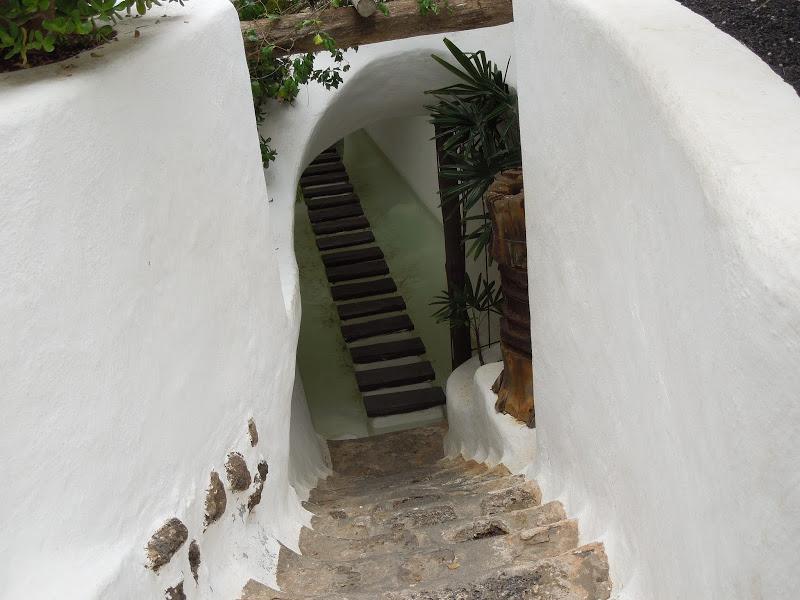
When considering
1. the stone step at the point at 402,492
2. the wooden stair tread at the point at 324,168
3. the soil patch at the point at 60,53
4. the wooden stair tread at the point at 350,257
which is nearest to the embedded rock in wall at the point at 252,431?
the stone step at the point at 402,492

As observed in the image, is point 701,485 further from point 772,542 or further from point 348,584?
point 348,584

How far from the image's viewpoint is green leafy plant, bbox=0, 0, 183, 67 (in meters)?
1.96

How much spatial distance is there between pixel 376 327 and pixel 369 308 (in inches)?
13.4

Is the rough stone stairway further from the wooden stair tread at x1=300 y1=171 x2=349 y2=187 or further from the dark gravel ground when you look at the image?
the wooden stair tread at x1=300 y1=171 x2=349 y2=187

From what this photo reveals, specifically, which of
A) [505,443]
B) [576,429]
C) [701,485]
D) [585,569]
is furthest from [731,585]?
[505,443]

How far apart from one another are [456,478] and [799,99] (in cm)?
337

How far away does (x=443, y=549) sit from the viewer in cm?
303

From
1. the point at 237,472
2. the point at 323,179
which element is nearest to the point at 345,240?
the point at 323,179

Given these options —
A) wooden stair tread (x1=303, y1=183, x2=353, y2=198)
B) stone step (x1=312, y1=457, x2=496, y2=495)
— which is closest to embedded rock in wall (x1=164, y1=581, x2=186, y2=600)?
stone step (x1=312, y1=457, x2=496, y2=495)

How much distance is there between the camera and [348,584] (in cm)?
282

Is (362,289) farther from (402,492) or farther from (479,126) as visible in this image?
(402,492)

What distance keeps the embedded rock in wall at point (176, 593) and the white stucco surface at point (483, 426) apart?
7.41 feet

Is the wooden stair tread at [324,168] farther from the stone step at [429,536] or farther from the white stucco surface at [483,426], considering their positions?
the stone step at [429,536]

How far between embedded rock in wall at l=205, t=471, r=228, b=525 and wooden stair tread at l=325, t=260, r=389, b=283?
285 inches
